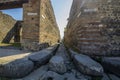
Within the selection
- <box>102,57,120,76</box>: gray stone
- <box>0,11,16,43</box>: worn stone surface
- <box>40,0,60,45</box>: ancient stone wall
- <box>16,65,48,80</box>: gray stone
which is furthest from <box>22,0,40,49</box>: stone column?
<box>0,11,16,43</box>: worn stone surface

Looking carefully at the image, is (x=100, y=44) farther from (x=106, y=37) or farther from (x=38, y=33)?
(x=38, y=33)

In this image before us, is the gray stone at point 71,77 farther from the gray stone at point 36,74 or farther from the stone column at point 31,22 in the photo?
the stone column at point 31,22

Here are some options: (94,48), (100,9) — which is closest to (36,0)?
(100,9)

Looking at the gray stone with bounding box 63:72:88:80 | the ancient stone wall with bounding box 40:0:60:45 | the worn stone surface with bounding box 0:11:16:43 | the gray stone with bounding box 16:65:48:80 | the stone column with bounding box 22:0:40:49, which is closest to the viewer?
the gray stone with bounding box 16:65:48:80

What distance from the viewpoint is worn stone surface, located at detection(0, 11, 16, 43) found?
1169cm

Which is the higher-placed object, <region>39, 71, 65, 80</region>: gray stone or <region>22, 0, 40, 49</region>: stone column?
<region>22, 0, 40, 49</region>: stone column

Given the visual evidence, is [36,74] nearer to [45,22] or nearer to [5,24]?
[45,22]

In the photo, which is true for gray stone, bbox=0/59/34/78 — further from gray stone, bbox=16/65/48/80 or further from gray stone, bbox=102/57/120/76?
gray stone, bbox=102/57/120/76

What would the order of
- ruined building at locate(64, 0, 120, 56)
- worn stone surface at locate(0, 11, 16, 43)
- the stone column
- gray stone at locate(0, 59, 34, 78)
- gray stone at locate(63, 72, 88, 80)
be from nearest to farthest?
gray stone at locate(0, 59, 34, 78) < gray stone at locate(63, 72, 88, 80) < ruined building at locate(64, 0, 120, 56) < the stone column < worn stone surface at locate(0, 11, 16, 43)

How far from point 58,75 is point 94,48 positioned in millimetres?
1501

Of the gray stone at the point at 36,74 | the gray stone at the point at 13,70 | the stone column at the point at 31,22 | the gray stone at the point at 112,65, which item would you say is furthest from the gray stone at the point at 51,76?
the stone column at the point at 31,22

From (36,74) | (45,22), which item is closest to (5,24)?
(45,22)

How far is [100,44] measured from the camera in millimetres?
3582

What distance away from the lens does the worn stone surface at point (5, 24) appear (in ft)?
38.4
